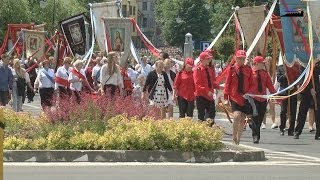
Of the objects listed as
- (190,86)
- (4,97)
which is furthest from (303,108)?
(4,97)

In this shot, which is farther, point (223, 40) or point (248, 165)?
point (223, 40)

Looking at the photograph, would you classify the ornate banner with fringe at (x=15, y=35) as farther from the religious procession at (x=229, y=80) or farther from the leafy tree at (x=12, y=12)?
the leafy tree at (x=12, y=12)

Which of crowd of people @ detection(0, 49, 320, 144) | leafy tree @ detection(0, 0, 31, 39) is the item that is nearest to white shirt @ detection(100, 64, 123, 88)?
crowd of people @ detection(0, 49, 320, 144)

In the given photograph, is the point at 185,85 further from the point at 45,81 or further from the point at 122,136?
the point at 45,81

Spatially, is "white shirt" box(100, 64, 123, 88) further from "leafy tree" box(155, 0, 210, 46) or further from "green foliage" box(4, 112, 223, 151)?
"leafy tree" box(155, 0, 210, 46)

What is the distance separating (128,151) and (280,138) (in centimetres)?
618

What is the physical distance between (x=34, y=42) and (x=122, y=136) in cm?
2219

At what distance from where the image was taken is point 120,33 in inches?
903

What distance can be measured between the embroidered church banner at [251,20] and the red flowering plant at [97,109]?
6304 mm

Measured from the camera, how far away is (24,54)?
38281mm

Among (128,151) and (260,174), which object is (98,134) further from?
(260,174)

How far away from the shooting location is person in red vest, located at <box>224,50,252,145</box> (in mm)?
16375

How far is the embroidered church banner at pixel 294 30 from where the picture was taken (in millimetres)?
19750

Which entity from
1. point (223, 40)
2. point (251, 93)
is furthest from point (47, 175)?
point (223, 40)
